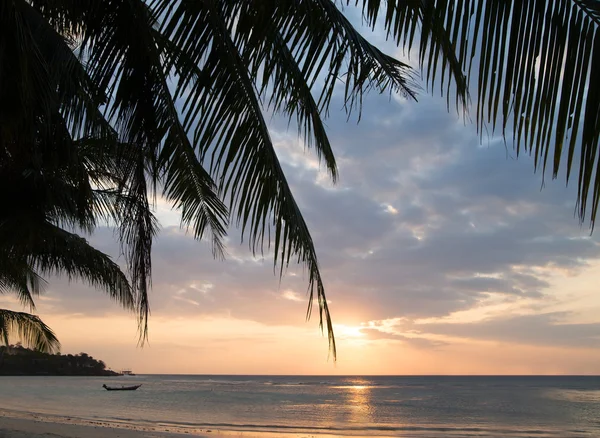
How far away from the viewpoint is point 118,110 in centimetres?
273

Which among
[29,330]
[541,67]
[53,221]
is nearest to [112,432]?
[29,330]

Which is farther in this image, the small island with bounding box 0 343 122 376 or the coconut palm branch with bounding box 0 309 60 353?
the small island with bounding box 0 343 122 376

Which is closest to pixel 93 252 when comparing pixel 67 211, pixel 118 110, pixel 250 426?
pixel 67 211

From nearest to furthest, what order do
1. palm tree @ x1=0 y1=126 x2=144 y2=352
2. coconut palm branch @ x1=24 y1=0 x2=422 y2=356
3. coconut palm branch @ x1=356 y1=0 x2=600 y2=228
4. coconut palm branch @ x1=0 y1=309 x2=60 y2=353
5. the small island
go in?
coconut palm branch @ x1=356 y1=0 x2=600 y2=228 → coconut palm branch @ x1=24 y1=0 x2=422 y2=356 → palm tree @ x1=0 y1=126 x2=144 y2=352 → coconut palm branch @ x1=0 y1=309 x2=60 y2=353 → the small island

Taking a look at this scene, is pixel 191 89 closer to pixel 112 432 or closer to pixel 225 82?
pixel 225 82

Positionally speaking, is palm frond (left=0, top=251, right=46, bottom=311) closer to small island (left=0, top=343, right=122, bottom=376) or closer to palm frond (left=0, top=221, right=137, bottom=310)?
palm frond (left=0, top=221, right=137, bottom=310)

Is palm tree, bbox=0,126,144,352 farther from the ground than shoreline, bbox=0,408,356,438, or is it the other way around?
palm tree, bbox=0,126,144,352

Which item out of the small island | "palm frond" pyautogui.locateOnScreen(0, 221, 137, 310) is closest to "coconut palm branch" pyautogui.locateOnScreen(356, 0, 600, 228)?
"palm frond" pyautogui.locateOnScreen(0, 221, 137, 310)

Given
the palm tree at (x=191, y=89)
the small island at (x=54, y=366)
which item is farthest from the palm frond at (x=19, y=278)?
the small island at (x=54, y=366)

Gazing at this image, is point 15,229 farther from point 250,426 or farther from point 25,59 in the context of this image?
point 250,426

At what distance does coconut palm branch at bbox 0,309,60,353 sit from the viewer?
1206 cm

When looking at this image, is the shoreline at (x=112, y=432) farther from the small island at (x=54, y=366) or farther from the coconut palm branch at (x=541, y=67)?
the small island at (x=54, y=366)

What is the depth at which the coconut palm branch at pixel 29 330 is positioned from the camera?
39.6 feet

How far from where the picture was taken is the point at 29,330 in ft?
40.6
